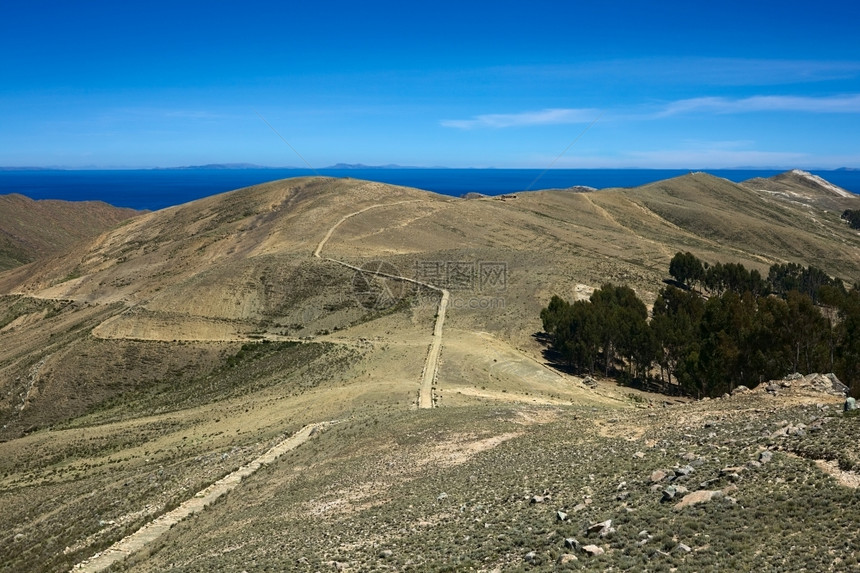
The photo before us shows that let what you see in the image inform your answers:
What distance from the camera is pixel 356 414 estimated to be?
113ft

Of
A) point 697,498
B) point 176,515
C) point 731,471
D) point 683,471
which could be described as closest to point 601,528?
point 697,498

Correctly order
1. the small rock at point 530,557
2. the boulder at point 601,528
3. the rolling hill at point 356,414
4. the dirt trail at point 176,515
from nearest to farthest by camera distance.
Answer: the small rock at point 530,557 → the boulder at point 601,528 → the rolling hill at point 356,414 → the dirt trail at point 176,515

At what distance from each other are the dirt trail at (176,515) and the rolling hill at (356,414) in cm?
35

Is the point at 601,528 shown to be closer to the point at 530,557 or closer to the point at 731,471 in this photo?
the point at 530,557

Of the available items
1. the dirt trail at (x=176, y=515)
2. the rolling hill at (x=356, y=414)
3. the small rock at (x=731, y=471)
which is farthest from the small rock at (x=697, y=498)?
the dirt trail at (x=176, y=515)


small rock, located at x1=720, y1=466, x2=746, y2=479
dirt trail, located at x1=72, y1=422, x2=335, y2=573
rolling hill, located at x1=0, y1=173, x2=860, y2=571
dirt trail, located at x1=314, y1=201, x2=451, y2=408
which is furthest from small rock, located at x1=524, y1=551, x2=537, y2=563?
dirt trail, located at x1=314, y1=201, x2=451, y2=408

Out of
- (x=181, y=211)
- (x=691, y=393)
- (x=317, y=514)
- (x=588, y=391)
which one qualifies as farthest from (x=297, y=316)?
(x=181, y=211)

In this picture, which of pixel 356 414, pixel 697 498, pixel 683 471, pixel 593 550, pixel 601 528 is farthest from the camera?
pixel 356 414

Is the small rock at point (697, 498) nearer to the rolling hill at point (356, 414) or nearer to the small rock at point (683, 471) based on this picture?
the rolling hill at point (356, 414)

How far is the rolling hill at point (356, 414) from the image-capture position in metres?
15.3

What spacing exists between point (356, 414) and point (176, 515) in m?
12.8

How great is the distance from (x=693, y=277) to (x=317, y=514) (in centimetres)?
7712

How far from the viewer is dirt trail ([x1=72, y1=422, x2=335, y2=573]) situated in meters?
20.2

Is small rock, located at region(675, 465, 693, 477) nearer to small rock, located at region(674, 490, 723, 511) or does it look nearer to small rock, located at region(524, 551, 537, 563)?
small rock, located at region(674, 490, 723, 511)
